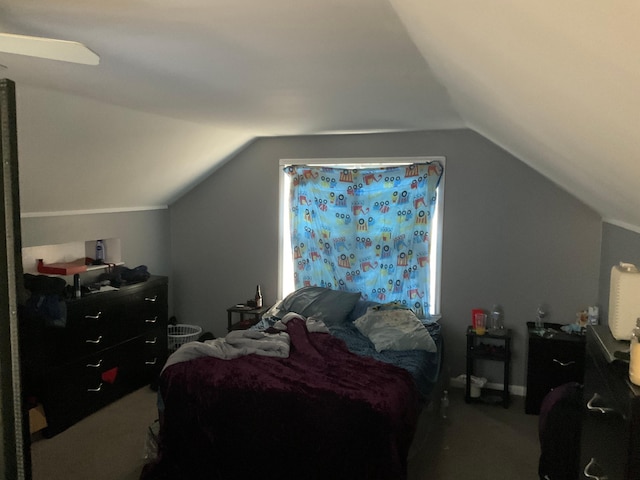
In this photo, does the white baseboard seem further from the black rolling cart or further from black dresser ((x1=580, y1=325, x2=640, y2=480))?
black dresser ((x1=580, y1=325, x2=640, y2=480))

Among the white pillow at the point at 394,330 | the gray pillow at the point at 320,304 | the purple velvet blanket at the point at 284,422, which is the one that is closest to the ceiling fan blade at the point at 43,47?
the purple velvet blanket at the point at 284,422

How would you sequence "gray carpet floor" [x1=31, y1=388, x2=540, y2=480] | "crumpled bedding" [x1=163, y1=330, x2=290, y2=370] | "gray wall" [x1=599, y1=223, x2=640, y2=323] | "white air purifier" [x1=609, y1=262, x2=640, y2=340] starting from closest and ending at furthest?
"white air purifier" [x1=609, y1=262, x2=640, y2=340]
"gray wall" [x1=599, y1=223, x2=640, y2=323]
"gray carpet floor" [x1=31, y1=388, x2=540, y2=480]
"crumpled bedding" [x1=163, y1=330, x2=290, y2=370]

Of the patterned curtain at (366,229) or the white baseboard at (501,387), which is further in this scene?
the patterned curtain at (366,229)

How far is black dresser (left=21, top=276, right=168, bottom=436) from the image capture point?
347 centimetres

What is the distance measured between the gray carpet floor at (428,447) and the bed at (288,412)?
0.31 metres

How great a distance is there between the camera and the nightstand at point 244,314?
14.8 feet

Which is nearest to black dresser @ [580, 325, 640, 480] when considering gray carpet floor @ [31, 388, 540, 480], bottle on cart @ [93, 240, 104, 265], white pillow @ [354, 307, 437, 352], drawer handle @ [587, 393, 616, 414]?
drawer handle @ [587, 393, 616, 414]

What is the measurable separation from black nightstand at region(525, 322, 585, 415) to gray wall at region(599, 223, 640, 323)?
13.5 inches

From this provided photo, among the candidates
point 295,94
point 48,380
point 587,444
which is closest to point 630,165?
point 587,444

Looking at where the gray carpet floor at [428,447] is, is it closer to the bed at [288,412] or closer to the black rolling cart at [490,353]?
the black rolling cart at [490,353]

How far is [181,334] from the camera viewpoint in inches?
206

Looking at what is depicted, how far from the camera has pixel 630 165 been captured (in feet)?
4.42

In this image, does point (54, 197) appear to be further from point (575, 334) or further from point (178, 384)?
point (575, 334)

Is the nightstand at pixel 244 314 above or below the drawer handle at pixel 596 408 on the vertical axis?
below
